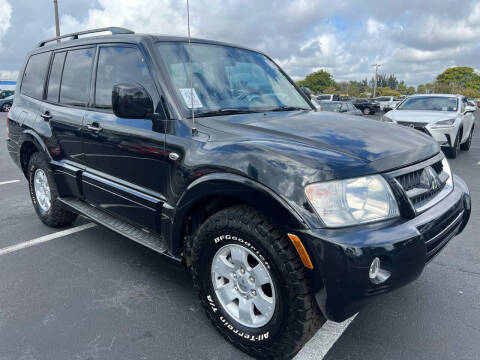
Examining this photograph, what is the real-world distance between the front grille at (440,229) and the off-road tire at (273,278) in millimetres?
704

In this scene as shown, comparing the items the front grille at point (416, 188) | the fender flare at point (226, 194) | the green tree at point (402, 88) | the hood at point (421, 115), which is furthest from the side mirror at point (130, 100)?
the green tree at point (402, 88)

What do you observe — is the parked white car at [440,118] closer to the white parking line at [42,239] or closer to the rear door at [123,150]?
the white parking line at [42,239]

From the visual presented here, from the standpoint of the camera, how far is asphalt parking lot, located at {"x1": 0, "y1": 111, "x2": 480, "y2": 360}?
7.82ft

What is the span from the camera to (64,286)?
3.15 metres

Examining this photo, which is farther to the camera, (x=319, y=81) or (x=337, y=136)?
(x=319, y=81)

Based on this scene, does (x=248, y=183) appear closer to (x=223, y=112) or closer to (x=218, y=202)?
(x=218, y=202)

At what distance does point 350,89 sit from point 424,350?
127 metres

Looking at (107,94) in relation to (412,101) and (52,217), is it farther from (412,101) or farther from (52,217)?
(412,101)

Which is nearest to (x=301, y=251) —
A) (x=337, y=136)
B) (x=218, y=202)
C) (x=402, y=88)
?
(x=218, y=202)

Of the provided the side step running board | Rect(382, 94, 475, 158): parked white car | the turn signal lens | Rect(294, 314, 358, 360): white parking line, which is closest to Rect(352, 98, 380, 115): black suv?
Rect(382, 94, 475, 158): parked white car

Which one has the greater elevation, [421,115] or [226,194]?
[421,115]

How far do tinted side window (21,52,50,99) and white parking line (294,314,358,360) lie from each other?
12.1 ft

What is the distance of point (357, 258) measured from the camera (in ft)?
6.05

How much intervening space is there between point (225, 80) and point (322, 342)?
6.49 ft
